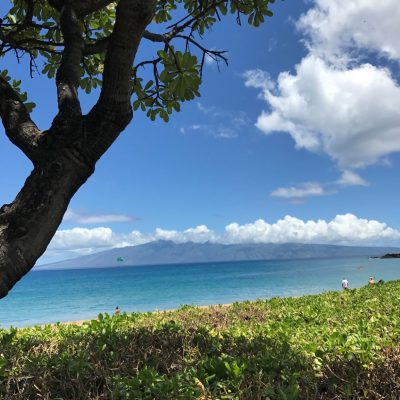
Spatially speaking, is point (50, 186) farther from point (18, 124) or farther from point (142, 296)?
point (142, 296)

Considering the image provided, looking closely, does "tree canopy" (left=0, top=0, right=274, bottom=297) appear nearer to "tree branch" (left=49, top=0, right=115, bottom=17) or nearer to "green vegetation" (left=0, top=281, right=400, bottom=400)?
"tree branch" (left=49, top=0, right=115, bottom=17)

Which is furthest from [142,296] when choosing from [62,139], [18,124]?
[62,139]

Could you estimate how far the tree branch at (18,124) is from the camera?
3.37 m

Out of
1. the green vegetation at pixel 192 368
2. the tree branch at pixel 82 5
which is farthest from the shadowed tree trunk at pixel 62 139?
the green vegetation at pixel 192 368

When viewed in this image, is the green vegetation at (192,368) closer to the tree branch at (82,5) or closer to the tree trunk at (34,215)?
the tree trunk at (34,215)

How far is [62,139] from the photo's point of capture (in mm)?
3299

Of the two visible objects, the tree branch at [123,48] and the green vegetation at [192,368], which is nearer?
the tree branch at [123,48]

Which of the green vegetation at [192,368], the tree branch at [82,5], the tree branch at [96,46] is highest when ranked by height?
the tree branch at [82,5]

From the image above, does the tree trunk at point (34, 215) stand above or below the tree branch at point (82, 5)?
below

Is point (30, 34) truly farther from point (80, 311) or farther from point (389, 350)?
point (80, 311)

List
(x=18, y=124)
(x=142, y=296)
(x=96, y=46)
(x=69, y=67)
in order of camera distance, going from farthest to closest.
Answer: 1. (x=142, y=296)
2. (x=96, y=46)
3. (x=69, y=67)
4. (x=18, y=124)

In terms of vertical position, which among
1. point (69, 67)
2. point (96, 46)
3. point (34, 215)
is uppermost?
point (96, 46)

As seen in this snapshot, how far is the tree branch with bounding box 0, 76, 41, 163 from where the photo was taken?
11.0 ft

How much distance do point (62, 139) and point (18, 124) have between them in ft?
1.72
